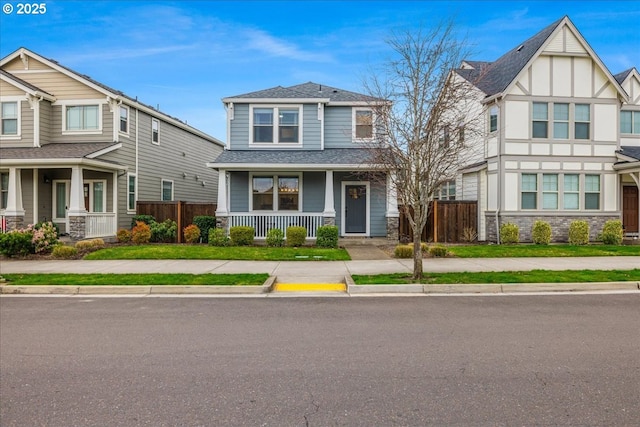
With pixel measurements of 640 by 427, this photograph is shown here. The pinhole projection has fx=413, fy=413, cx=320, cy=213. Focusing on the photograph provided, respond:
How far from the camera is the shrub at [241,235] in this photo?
16.3 m

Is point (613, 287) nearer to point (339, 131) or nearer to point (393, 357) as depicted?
point (393, 357)

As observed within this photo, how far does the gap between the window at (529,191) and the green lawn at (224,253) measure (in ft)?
29.9

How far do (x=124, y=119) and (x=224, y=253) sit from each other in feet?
32.7

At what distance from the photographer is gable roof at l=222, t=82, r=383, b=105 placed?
1834 centimetres

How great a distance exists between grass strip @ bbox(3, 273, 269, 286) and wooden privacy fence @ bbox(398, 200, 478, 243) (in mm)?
10060

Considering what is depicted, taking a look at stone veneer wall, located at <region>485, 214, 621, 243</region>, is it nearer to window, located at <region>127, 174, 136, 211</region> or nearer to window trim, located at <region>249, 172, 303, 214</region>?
window trim, located at <region>249, 172, 303, 214</region>

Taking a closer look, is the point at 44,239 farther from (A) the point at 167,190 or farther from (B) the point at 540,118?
(B) the point at 540,118

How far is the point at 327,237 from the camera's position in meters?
15.9

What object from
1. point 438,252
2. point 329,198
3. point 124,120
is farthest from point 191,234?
point 438,252

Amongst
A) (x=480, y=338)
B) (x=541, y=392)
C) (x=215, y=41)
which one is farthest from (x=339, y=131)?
(x=541, y=392)

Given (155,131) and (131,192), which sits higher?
(155,131)

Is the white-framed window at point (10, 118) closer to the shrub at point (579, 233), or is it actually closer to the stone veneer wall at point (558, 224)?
the stone veneer wall at point (558, 224)

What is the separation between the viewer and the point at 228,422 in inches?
132

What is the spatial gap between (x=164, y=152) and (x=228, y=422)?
2184 centimetres
